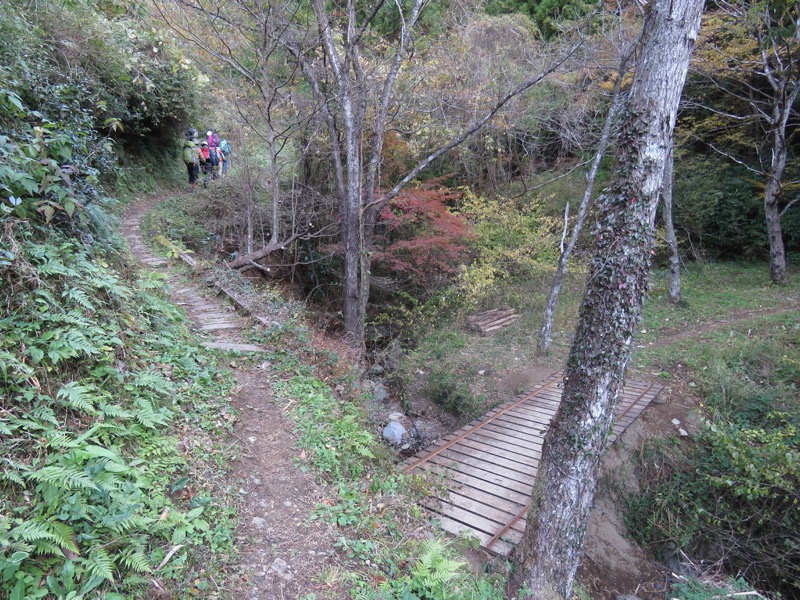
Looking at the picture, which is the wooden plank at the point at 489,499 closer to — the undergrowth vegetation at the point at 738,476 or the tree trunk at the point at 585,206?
the undergrowth vegetation at the point at 738,476

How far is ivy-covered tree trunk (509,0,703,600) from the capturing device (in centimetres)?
291

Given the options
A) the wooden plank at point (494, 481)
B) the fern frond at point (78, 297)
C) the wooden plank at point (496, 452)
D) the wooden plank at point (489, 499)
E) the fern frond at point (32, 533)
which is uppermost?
the fern frond at point (78, 297)

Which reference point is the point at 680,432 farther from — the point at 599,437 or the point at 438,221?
the point at 438,221

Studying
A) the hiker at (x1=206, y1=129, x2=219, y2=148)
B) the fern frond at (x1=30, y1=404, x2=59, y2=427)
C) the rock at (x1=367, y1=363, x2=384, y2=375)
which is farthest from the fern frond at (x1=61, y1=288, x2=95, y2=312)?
the hiker at (x1=206, y1=129, x2=219, y2=148)

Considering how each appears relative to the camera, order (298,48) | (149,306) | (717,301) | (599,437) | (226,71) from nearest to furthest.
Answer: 1. (599,437)
2. (149,306)
3. (298,48)
4. (226,71)
5. (717,301)

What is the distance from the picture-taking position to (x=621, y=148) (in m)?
3.04

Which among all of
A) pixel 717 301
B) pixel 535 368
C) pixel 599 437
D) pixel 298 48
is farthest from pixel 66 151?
pixel 717 301

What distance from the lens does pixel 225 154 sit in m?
12.3

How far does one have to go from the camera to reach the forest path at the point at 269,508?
253cm

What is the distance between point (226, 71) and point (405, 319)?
752 cm

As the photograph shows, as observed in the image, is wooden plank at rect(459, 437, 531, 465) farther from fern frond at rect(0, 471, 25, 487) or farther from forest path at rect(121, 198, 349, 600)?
fern frond at rect(0, 471, 25, 487)

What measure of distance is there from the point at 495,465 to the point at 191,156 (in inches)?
449

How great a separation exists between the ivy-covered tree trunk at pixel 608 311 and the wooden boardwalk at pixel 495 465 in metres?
0.55

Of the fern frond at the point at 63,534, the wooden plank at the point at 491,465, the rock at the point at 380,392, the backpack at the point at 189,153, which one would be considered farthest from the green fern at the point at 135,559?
the backpack at the point at 189,153
